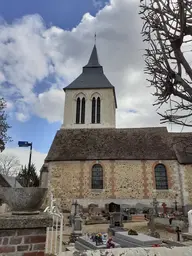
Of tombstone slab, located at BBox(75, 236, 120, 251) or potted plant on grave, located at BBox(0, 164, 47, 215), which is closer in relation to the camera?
potted plant on grave, located at BBox(0, 164, 47, 215)

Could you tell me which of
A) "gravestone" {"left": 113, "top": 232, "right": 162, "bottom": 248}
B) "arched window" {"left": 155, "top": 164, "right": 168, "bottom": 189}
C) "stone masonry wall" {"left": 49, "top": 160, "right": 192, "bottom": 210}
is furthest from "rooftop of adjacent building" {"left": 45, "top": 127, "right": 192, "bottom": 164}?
"gravestone" {"left": 113, "top": 232, "right": 162, "bottom": 248}

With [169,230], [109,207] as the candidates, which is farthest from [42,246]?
[109,207]

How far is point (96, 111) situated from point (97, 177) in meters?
11.4

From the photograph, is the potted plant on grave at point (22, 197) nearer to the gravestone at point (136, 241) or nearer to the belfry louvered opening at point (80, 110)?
the gravestone at point (136, 241)

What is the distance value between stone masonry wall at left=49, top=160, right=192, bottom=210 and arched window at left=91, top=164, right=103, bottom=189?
371mm

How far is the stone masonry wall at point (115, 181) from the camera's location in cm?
1758

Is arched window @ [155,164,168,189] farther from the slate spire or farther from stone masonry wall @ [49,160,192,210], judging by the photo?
the slate spire

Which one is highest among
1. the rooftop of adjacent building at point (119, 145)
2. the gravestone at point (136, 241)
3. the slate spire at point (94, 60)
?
the slate spire at point (94, 60)

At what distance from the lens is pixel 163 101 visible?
14.4ft

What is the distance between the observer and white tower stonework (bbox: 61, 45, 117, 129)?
26.8 m

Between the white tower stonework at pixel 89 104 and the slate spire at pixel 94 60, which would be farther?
the slate spire at pixel 94 60

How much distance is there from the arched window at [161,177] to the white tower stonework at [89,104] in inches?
391

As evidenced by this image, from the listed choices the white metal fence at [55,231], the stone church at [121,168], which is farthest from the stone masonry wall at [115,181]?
the white metal fence at [55,231]

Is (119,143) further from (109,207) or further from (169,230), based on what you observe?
(169,230)
